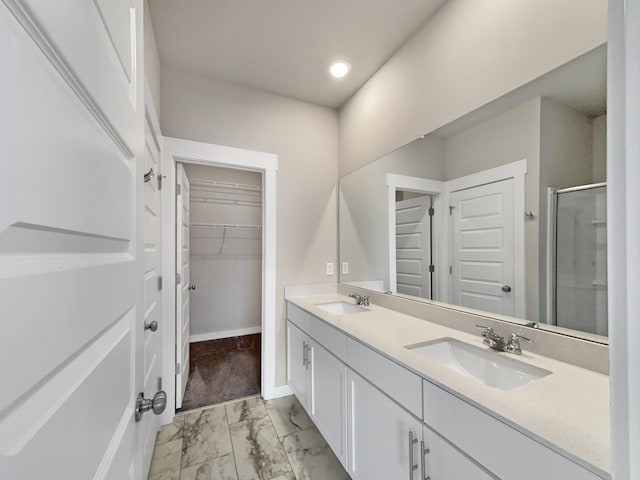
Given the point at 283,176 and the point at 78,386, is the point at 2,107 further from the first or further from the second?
the point at 283,176

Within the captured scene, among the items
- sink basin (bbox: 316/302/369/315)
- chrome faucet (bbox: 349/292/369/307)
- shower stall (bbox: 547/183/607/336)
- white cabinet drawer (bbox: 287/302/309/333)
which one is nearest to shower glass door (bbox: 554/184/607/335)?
shower stall (bbox: 547/183/607/336)

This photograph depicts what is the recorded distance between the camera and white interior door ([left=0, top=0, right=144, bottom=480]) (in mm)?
258

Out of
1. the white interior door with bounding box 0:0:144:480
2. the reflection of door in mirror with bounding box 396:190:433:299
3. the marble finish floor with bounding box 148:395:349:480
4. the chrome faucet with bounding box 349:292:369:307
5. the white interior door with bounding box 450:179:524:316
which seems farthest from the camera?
the chrome faucet with bounding box 349:292:369:307

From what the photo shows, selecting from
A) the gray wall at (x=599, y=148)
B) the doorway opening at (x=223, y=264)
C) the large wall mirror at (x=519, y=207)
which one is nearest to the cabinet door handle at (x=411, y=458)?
the large wall mirror at (x=519, y=207)

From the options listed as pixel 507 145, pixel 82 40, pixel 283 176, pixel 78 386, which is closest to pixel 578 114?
pixel 507 145

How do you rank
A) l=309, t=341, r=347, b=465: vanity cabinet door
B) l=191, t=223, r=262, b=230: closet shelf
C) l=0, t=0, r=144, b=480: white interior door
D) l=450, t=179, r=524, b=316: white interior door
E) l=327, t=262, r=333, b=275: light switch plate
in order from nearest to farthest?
1. l=0, t=0, r=144, b=480: white interior door
2. l=450, t=179, r=524, b=316: white interior door
3. l=309, t=341, r=347, b=465: vanity cabinet door
4. l=327, t=262, r=333, b=275: light switch plate
5. l=191, t=223, r=262, b=230: closet shelf

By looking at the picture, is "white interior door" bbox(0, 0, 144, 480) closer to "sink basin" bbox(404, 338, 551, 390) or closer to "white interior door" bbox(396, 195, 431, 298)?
"sink basin" bbox(404, 338, 551, 390)

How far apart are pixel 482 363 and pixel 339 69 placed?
210cm

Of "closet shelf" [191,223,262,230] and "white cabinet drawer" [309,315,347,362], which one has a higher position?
"closet shelf" [191,223,262,230]

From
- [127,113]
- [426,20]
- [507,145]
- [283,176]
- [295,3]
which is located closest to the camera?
[127,113]

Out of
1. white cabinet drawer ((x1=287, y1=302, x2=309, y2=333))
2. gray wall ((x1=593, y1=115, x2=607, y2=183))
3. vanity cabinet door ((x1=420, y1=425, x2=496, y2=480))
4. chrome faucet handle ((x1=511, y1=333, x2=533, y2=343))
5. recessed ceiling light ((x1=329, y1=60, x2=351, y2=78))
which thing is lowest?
vanity cabinet door ((x1=420, y1=425, x2=496, y2=480))

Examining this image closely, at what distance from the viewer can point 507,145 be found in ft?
4.21

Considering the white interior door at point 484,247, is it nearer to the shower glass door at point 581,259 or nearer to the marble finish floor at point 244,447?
the shower glass door at point 581,259

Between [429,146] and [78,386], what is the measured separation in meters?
1.82
